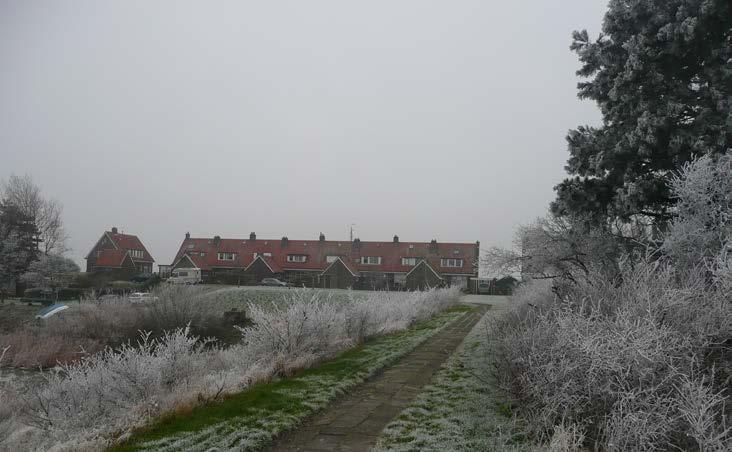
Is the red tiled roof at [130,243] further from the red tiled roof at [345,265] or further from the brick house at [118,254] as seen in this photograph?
the red tiled roof at [345,265]

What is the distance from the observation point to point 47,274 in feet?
142

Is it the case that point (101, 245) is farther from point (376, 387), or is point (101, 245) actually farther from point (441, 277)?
point (376, 387)

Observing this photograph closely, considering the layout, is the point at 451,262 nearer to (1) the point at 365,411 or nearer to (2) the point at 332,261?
(2) the point at 332,261

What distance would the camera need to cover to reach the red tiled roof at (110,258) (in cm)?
6156

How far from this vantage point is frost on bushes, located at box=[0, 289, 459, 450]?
7.48 m

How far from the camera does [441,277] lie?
2163 inches

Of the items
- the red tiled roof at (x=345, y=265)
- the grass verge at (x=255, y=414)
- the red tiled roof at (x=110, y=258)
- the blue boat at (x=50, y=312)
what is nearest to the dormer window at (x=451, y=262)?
the red tiled roof at (x=345, y=265)

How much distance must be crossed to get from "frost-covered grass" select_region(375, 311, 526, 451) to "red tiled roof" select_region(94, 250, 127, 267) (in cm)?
6018

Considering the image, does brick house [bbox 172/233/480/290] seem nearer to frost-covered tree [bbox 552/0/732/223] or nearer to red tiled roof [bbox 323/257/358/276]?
red tiled roof [bbox 323/257/358/276]

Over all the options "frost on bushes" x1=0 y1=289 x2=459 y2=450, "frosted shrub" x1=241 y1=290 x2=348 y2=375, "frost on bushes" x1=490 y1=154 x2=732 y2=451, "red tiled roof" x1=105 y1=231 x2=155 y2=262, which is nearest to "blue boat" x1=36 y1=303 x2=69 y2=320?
"frost on bushes" x1=0 y1=289 x2=459 y2=450

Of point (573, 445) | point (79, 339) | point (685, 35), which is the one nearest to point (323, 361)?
point (573, 445)

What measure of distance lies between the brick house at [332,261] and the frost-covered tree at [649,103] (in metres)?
41.3

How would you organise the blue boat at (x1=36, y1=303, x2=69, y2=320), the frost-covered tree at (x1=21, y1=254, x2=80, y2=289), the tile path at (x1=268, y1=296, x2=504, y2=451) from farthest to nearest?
the frost-covered tree at (x1=21, y1=254, x2=80, y2=289), the blue boat at (x1=36, y1=303, x2=69, y2=320), the tile path at (x1=268, y1=296, x2=504, y2=451)

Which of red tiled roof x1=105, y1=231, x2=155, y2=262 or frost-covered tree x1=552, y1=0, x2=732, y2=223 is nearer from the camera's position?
frost-covered tree x1=552, y1=0, x2=732, y2=223
